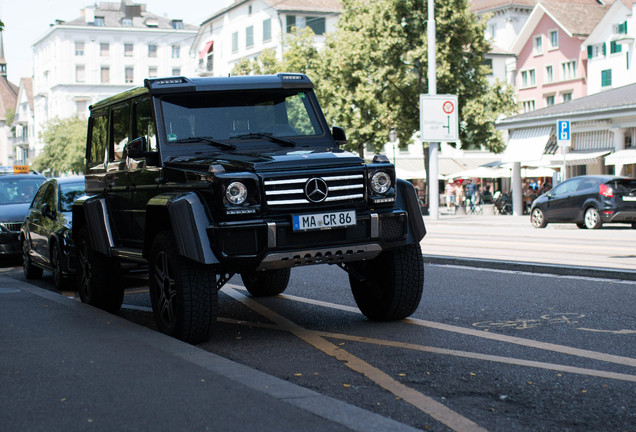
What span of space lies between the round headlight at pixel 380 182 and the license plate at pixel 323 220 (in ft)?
1.01

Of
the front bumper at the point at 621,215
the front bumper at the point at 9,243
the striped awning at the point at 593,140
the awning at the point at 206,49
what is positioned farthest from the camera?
the awning at the point at 206,49

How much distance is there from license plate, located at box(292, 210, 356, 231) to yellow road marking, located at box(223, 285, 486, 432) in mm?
920

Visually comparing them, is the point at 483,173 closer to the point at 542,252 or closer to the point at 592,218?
the point at 592,218

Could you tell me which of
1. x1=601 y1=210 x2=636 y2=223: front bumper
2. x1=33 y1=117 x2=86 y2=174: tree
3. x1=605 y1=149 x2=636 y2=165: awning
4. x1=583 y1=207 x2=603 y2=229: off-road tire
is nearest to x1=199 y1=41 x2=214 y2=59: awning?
x1=33 y1=117 x2=86 y2=174: tree

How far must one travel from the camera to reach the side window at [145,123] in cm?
810

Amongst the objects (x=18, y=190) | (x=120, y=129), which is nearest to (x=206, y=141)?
(x=120, y=129)

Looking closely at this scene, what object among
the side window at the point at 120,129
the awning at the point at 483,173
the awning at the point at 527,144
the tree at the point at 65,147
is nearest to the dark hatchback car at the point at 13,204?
the side window at the point at 120,129

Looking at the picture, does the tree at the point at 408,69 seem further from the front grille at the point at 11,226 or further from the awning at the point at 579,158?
the front grille at the point at 11,226

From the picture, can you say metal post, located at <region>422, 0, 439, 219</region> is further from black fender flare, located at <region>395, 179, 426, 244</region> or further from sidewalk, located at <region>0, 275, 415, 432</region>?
sidewalk, located at <region>0, 275, 415, 432</region>

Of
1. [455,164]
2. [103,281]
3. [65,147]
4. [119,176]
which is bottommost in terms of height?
[103,281]

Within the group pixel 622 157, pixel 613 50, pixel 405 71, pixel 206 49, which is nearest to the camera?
pixel 622 157

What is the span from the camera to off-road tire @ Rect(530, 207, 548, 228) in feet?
90.3

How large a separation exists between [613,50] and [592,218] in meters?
40.9

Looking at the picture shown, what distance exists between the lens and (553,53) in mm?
68500
